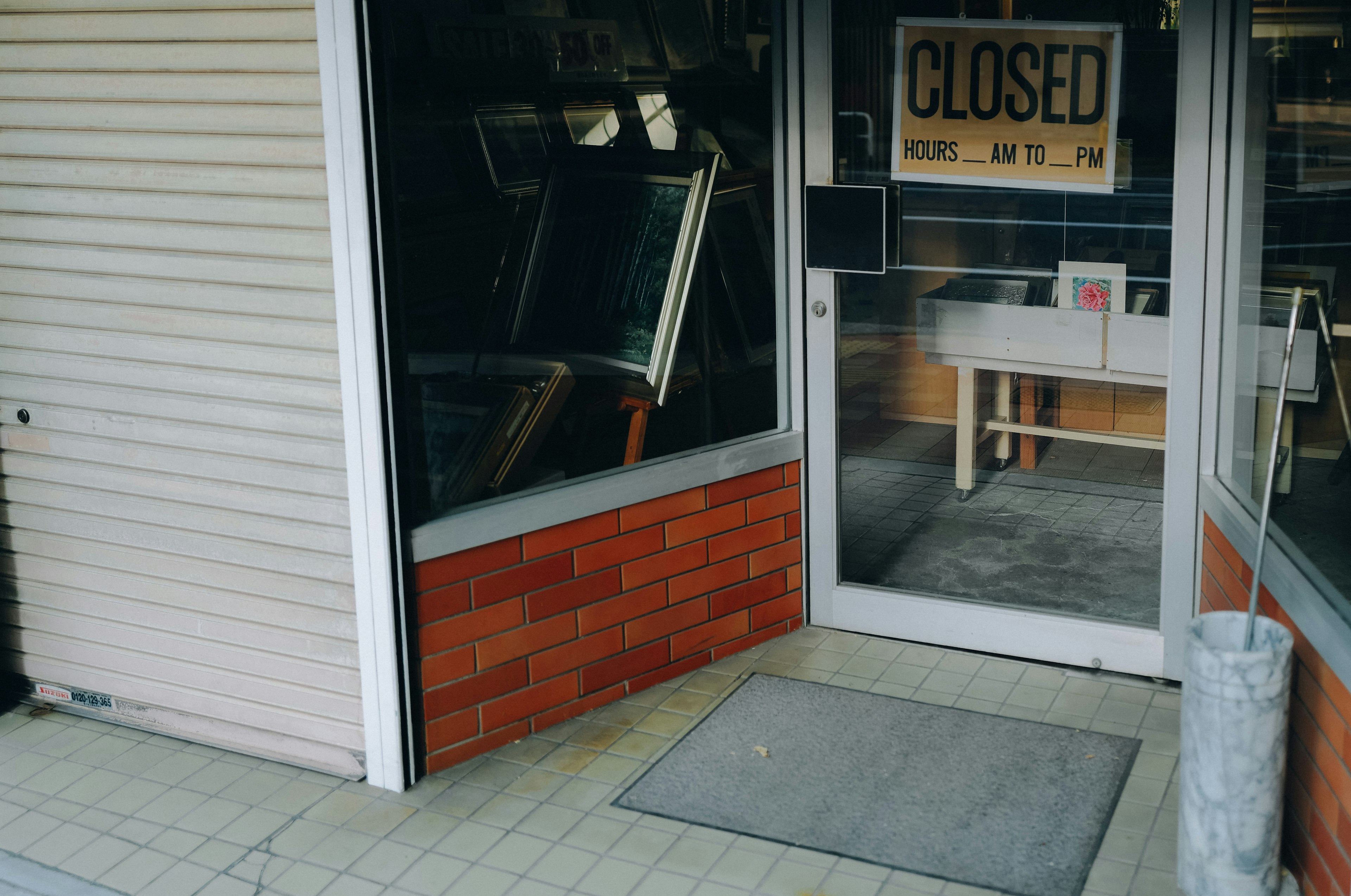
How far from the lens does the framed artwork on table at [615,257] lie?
4078 mm

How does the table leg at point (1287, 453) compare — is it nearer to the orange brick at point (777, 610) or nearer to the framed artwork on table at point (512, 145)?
the orange brick at point (777, 610)

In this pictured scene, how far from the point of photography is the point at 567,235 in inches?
163

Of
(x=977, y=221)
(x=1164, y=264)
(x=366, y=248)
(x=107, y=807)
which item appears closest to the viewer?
(x=366, y=248)

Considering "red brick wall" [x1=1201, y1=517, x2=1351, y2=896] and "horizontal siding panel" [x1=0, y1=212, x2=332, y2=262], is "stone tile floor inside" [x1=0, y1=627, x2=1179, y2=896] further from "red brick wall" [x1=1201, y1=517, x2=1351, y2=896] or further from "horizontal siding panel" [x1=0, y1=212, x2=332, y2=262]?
"horizontal siding panel" [x1=0, y1=212, x2=332, y2=262]

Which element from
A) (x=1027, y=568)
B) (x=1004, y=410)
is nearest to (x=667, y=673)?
(x=1027, y=568)

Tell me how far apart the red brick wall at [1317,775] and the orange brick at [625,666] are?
1860 millimetres

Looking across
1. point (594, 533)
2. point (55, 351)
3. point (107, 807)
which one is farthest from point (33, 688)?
point (594, 533)

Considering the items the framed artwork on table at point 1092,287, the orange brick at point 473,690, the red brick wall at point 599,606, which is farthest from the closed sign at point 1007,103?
the orange brick at point 473,690

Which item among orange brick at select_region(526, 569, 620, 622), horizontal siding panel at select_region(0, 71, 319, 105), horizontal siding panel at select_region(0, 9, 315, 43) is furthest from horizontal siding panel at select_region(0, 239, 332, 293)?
orange brick at select_region(526, 569, 620, 622)

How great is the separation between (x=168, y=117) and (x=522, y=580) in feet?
5.55

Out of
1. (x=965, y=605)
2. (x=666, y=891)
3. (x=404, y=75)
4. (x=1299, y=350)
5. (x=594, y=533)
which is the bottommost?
(x=666, y=891)

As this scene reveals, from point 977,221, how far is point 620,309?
1221 mm

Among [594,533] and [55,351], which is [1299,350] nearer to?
[594,533]

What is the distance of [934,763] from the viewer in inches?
149
